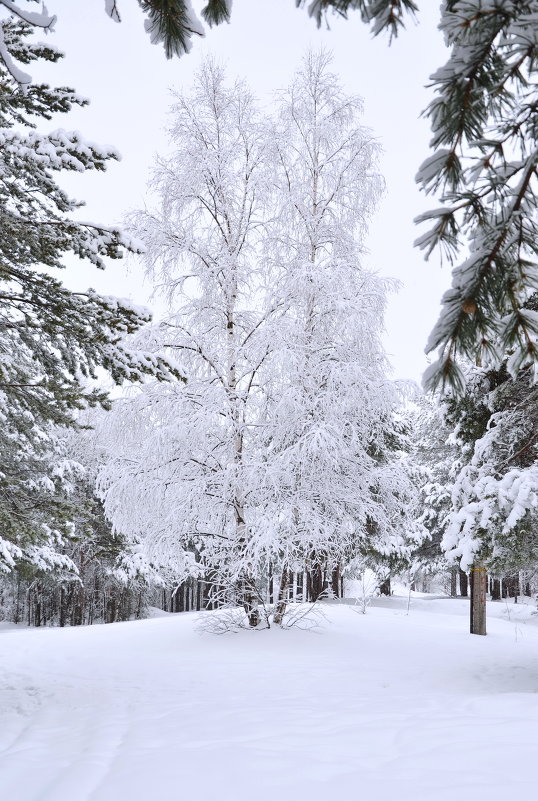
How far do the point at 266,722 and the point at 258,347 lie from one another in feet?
19.0

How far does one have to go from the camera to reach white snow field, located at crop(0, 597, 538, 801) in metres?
3.07

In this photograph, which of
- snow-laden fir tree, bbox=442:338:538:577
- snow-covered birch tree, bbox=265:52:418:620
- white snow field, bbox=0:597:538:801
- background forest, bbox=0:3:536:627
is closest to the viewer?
white snow field, bbox=0:597:538:801

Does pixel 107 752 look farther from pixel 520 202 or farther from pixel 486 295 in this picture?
pixel 520 202

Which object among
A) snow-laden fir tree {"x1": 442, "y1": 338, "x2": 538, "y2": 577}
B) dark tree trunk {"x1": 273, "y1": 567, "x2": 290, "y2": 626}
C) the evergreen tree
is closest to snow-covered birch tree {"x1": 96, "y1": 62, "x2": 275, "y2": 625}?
dark tree trunk {"x1": 273, "y1": 567, "x2": 290, "y2": 626}

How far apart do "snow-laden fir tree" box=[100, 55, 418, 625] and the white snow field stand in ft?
5.63

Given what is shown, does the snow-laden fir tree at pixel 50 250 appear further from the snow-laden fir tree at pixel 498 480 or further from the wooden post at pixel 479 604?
the wooden post at pixel 479 604

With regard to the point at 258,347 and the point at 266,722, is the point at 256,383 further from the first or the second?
the point at 266,722

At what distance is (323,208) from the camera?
10547 mm

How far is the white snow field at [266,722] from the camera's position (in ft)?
10.1

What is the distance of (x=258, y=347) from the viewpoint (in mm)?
9203

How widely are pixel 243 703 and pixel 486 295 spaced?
478cm

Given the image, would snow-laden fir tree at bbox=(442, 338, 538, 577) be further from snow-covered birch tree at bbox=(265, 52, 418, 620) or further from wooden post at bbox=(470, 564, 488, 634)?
wooden post at bbox=(470, 564, 488, 634)

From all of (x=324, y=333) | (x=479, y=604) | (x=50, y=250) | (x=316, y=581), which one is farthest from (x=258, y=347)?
(x=316, y=581)

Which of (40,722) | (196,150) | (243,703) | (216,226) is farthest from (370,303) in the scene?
(40,722)
